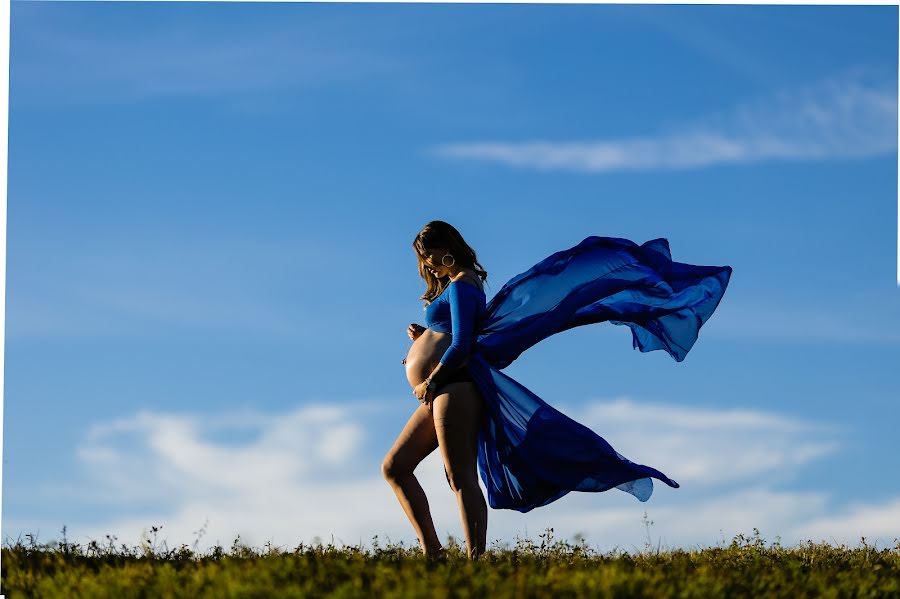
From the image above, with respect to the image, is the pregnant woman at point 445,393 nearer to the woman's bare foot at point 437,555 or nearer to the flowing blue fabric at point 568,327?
the woman's bare foot at point 437,555

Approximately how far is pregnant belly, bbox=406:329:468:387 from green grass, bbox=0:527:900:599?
148cm

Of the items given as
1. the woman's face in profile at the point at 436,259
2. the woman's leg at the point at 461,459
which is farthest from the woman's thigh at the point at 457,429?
the woman's face in profile at the point at 436,259

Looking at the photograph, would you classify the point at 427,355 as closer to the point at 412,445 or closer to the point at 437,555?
the point at 412,445

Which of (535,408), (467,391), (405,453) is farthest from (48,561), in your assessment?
(535,408)

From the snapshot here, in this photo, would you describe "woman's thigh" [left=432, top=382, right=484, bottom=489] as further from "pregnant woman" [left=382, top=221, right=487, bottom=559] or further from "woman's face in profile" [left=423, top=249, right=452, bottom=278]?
"woman's face in profile" [left=423, top=249, right=452, bottom=278]

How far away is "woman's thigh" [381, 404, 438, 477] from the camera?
9375 millimetres

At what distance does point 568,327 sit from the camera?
1048cm

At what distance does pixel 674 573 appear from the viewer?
8078 mm

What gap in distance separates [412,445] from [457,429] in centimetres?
46

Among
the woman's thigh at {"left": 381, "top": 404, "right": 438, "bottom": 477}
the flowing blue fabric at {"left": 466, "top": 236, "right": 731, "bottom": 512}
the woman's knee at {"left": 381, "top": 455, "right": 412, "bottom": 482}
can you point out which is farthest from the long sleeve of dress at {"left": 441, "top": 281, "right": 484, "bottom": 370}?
the woman's knee at {"left": 381, "top": 455, "right": 412, "bottom": 482}

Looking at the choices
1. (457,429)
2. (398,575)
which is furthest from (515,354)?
(398,575)

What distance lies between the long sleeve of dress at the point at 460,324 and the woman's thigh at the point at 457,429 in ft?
0.84

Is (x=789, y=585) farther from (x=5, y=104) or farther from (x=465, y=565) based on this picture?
(x=5, y=104)

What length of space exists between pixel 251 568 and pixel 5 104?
4775mm
